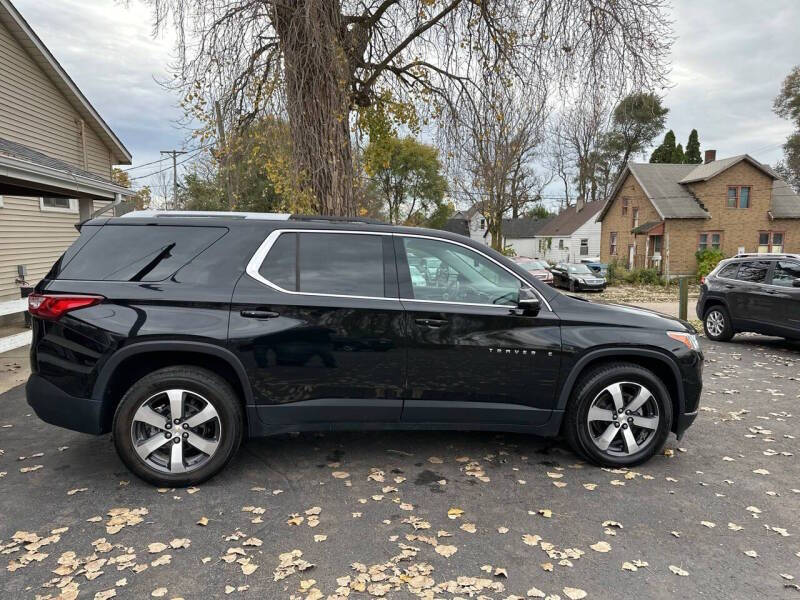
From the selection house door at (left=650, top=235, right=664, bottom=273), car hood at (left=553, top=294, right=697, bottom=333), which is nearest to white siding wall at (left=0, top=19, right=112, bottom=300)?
car hood at (left=553, top=294, right=697, bottom=333)

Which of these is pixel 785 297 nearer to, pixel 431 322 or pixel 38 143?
pixel 431 322

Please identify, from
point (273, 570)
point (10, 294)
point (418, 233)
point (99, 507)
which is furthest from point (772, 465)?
point (10, 294)

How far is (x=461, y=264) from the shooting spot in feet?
12.7

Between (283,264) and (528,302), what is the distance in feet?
5.84

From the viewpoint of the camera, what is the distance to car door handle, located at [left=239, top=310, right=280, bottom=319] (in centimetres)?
354

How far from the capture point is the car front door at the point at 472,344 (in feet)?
12.1

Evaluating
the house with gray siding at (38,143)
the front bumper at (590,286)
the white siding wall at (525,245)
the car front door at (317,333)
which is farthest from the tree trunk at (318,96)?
the white siding wall at (525,245)

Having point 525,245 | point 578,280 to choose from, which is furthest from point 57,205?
point 525,245

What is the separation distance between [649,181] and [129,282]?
113 feet

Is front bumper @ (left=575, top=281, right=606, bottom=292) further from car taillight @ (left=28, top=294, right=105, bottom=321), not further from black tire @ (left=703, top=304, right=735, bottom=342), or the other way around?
car taillight @ (left=28, top=294, right=105, bottom=321)

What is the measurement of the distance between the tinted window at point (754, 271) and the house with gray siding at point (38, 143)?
12.0 m

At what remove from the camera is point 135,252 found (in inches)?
143

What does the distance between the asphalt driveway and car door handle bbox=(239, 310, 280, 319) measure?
119 centimetres

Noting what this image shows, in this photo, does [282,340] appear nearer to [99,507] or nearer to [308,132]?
[99,507]
